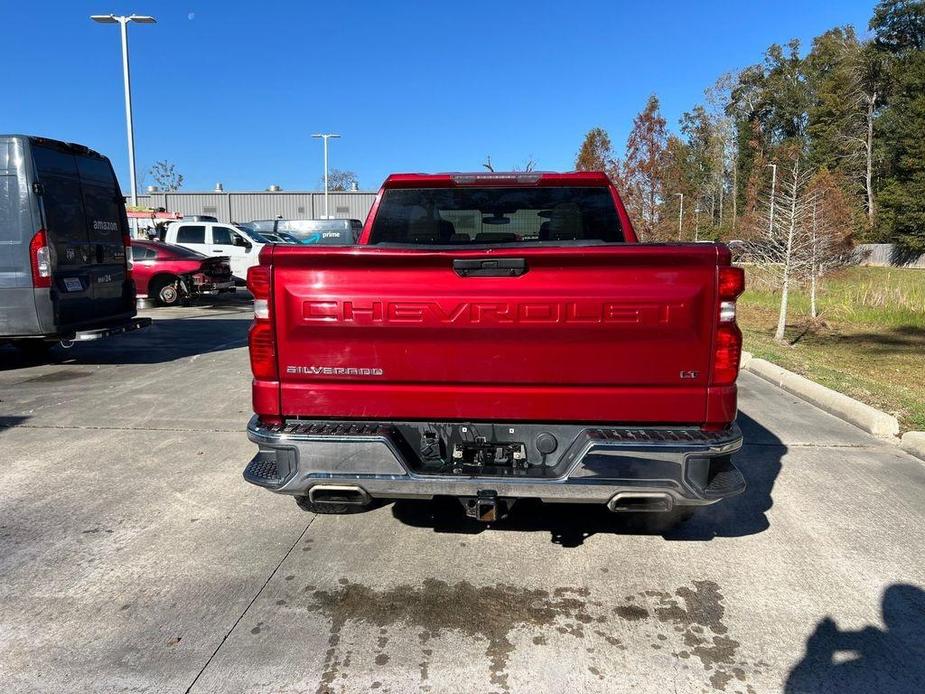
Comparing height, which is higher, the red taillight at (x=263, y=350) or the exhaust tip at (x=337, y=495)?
the red taillight at (x=263, y=350)

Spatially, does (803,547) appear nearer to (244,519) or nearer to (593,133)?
(244,519)

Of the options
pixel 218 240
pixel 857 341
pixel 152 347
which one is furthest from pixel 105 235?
pixel 857 341

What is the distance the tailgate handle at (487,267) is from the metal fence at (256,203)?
49623mm

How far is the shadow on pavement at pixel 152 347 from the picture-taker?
987 centimetres

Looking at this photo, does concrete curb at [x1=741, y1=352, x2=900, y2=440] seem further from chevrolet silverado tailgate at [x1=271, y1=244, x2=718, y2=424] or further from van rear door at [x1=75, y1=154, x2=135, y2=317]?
van rear door at [x1=75, y1=154, x2=135, y2=317]

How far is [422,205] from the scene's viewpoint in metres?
4.52

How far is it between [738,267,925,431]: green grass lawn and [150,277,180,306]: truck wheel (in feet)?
44.9

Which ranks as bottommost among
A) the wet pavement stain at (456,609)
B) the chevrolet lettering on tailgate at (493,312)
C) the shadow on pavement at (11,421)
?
the wet pavement stain at (456,609)

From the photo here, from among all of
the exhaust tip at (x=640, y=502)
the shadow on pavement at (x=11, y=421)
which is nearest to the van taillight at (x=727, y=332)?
the exhaust tip at (x=640, y=502)

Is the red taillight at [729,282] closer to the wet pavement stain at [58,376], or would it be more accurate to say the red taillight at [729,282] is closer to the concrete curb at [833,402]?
the concrete curb at [833,402]

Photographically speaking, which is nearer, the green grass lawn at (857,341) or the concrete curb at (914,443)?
the concrete curb at (914,443)

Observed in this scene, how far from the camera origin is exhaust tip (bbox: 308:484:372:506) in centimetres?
312

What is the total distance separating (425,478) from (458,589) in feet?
2.30

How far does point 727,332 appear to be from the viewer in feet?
9.86
